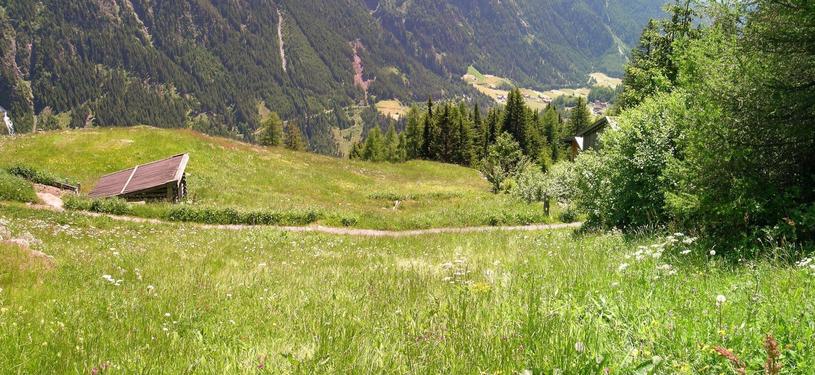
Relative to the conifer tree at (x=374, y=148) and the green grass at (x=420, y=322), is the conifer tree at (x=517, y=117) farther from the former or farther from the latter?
the green grass at (x=420, y=322)

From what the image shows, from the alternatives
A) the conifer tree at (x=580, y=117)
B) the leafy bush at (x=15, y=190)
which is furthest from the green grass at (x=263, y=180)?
the conifer tree at (x=580, y=117)

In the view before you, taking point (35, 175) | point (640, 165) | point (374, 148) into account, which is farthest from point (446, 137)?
point (640, 165)

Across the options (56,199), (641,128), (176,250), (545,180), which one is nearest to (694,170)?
(641,128)

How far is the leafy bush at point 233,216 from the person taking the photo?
86.8 ft

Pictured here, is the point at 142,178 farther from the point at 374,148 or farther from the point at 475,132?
the point at 374,148

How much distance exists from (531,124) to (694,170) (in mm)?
111569

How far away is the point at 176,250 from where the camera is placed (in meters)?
12.6

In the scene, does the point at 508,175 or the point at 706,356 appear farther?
the point at 508,175

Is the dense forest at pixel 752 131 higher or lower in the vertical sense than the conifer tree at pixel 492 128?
lower

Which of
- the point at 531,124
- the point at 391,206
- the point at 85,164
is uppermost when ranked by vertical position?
the point at 531,124

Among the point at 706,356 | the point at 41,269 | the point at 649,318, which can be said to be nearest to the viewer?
the point at 706,356

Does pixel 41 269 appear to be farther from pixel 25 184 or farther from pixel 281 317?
pixel 25 184

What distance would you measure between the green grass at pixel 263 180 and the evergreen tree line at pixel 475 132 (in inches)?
2025

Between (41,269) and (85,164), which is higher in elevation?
(85,164)
